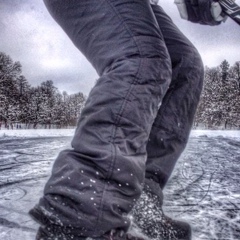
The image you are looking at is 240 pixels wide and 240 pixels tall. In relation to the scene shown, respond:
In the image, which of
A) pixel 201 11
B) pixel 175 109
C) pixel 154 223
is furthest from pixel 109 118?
pixel 201 11

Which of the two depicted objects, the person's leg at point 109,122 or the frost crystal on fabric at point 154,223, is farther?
the frost crystal on fabric at point 154,223

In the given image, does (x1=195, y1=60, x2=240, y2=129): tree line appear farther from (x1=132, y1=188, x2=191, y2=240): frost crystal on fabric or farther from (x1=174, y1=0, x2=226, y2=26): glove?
(x1=132, y1=188, x2=191, y2=240): frost crystal on fabric

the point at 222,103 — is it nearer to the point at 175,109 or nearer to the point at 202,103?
the point at 202,103

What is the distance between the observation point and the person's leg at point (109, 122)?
896 mm

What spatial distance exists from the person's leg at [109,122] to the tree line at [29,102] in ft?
93.3

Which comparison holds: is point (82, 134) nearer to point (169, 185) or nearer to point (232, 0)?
point (232, 0)

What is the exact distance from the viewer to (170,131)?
145 centimetres

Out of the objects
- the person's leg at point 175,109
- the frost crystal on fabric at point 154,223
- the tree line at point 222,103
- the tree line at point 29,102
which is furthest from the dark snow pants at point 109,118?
the tree line at point 222,103

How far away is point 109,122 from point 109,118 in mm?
13

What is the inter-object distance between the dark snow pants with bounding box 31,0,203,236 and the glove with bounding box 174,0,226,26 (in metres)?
0.45

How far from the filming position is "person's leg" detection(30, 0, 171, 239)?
0.90 m

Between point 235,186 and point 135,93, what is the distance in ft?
4.42

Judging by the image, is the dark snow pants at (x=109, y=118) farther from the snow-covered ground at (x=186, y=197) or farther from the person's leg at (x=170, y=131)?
the snow-covered ground at (x=186, y=197)

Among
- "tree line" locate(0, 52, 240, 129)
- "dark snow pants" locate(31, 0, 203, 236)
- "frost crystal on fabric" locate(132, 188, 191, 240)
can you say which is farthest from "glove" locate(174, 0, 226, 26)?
"tree line" locate(0, 52, 240, 129)
